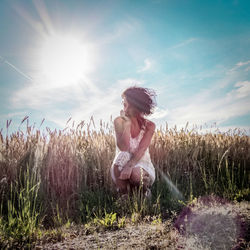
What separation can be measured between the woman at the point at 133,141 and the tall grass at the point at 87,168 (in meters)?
0.30

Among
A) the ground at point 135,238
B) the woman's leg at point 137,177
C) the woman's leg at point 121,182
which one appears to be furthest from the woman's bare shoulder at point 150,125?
the ground at point 135,238

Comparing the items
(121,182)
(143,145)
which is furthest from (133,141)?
(121,182)

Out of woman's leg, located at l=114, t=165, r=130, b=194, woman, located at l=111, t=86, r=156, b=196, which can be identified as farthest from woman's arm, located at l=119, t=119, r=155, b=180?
woman's leg, located at l=114, t=165, r=130, b=194

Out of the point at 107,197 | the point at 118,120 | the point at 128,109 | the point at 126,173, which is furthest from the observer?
the point at 107,197

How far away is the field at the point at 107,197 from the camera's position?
1982mm

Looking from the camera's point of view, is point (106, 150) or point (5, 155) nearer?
point (5, 155)

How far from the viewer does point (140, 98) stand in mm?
3336

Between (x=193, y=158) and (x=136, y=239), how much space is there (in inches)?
121

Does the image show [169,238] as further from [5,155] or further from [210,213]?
[5,155]

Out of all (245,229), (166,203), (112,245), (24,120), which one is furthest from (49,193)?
(245,229)

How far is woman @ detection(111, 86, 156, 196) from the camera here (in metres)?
3.17

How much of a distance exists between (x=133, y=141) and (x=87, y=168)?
3.64 ft

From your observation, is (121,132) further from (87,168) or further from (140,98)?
(87,168)

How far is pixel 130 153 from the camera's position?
332 centimetres
